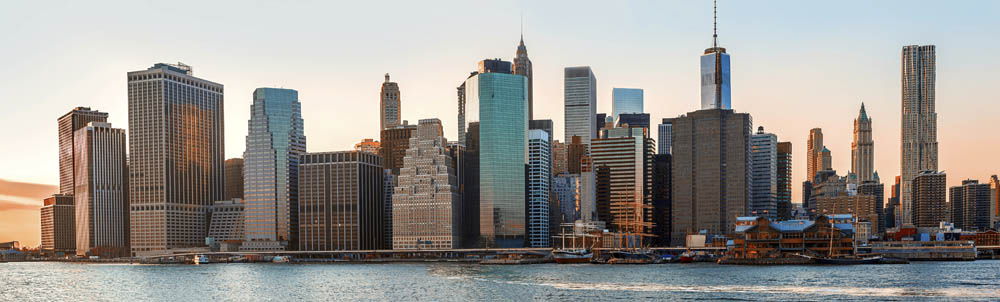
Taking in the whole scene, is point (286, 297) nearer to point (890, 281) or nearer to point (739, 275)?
point (739, 275)

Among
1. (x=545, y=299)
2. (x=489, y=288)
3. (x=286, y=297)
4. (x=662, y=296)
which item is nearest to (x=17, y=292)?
(x=286, y=297)

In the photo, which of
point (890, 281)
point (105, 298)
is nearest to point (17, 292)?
point (105, 298)

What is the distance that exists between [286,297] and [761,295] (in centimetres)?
6413

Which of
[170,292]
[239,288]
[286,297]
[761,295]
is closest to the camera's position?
[761,295]

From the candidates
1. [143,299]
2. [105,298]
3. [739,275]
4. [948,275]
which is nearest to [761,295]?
[739,275]

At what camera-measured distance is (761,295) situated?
10919 cm

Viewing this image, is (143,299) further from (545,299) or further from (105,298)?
(545,299)

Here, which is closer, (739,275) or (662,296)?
(662,296)

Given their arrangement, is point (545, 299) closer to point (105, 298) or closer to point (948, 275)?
point (105, 298)

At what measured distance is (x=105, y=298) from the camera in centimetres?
13400

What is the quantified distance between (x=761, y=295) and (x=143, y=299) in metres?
84.3

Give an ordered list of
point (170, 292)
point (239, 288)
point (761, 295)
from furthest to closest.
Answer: point (239, 288) < point (170, 292) < point (761, 295)

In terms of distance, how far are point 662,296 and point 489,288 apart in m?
31.4

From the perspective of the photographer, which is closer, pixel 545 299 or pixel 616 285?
pixel 545 299
